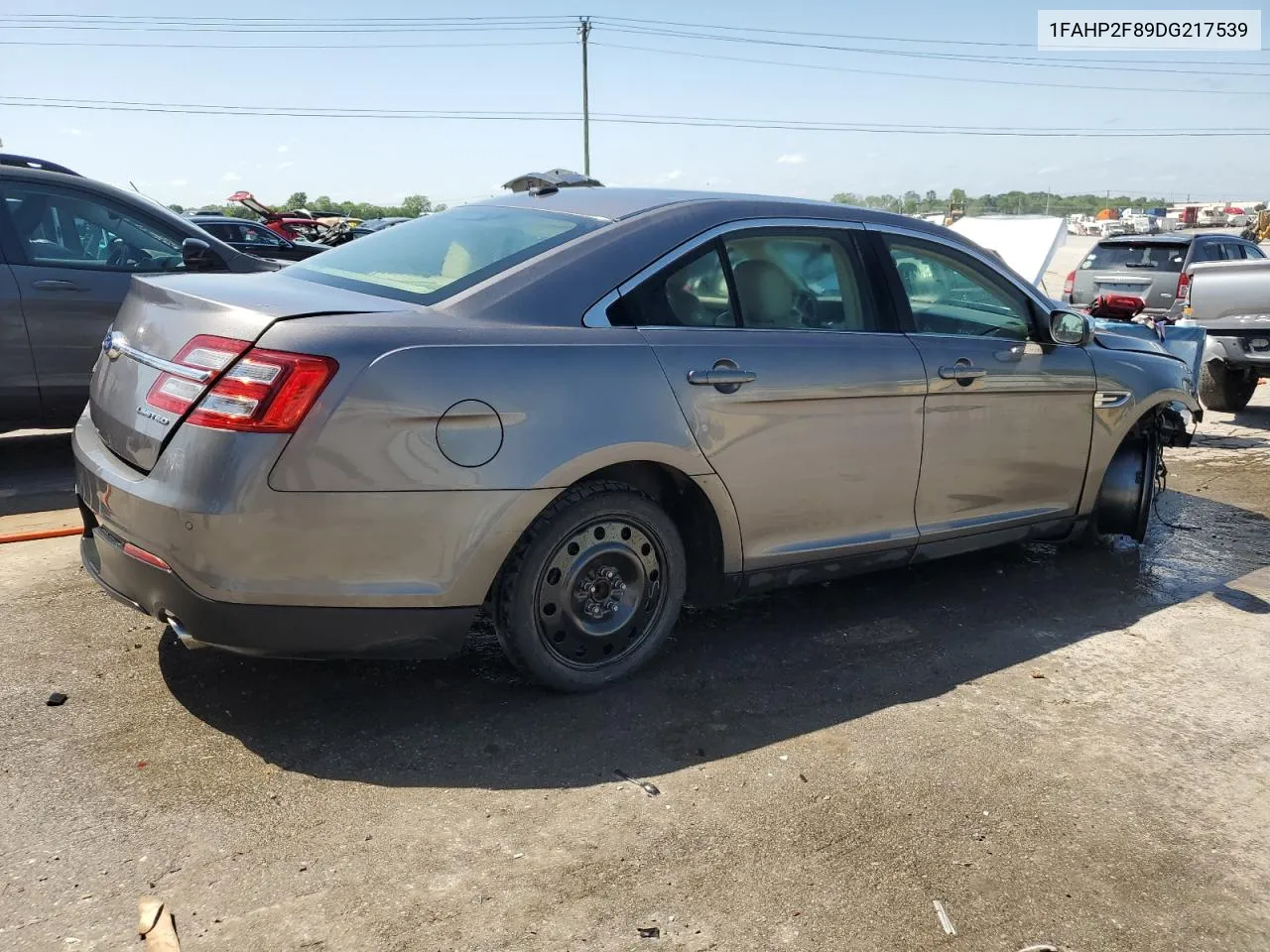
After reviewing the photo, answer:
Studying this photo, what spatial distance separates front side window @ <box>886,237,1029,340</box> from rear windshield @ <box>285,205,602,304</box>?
4.62 feet

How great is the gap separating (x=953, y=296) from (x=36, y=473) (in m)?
5.41

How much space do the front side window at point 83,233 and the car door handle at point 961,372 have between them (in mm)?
4834

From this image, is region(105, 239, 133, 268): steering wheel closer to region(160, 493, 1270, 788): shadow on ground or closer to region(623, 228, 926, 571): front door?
region(160, 493, 1270, 788): shadow on ground

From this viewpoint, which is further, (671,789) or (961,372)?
(961,372)

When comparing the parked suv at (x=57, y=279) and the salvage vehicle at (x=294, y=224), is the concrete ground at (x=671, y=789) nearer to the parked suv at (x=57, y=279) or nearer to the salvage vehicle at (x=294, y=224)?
the parked suv at (x=57, y=279)

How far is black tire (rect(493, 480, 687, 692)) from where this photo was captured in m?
3.43

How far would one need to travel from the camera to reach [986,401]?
4539mm

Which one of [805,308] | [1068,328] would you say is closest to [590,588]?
[805,308]

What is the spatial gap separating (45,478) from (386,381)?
14.7ft

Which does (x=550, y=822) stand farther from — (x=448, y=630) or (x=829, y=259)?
(x=829, y=259)

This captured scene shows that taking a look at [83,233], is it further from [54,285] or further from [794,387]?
[794,387]

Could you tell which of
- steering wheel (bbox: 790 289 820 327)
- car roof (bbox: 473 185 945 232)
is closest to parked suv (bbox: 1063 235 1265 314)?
car roof (bbox: 473 185 945 232)

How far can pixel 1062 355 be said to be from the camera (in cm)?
491

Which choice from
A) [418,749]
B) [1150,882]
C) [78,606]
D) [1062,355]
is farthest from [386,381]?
[1062,355]
